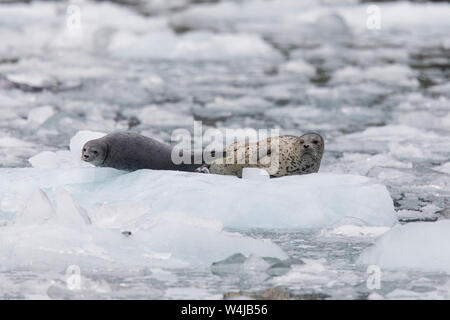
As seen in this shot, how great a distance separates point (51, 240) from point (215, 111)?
456 centimetres

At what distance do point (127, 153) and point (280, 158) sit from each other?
82cm

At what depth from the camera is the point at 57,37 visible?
473 inches

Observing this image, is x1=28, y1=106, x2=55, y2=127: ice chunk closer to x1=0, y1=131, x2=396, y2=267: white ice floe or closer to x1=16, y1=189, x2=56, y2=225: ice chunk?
x1=0, y1=131, x2=396, y2=267: white ice floe

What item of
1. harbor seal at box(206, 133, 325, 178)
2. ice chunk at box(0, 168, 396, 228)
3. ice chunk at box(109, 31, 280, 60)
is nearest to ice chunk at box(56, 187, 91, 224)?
ice chunk at box(0, 168, 396, 228)

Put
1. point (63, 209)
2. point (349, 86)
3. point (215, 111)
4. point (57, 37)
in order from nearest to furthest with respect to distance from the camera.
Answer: point (63, 209) < point (215, 111) < point (349, 86) < point (57, 37)

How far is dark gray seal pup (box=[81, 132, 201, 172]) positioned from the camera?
4824 mm

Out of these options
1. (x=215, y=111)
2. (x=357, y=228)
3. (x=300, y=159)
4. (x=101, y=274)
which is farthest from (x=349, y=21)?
(x=101, y=274)

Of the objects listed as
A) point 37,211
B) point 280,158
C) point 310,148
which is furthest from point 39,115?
point 37,211

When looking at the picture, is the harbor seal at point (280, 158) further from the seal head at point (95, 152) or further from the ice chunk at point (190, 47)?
the ice chunk at point (190, 47)

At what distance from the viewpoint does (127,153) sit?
4898 mm

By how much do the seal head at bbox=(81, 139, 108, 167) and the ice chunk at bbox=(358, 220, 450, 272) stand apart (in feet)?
5.64

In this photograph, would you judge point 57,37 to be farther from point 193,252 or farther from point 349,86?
point 193,252

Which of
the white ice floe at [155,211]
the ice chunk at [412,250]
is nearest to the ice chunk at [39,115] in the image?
the white ice floe at [155,211]
